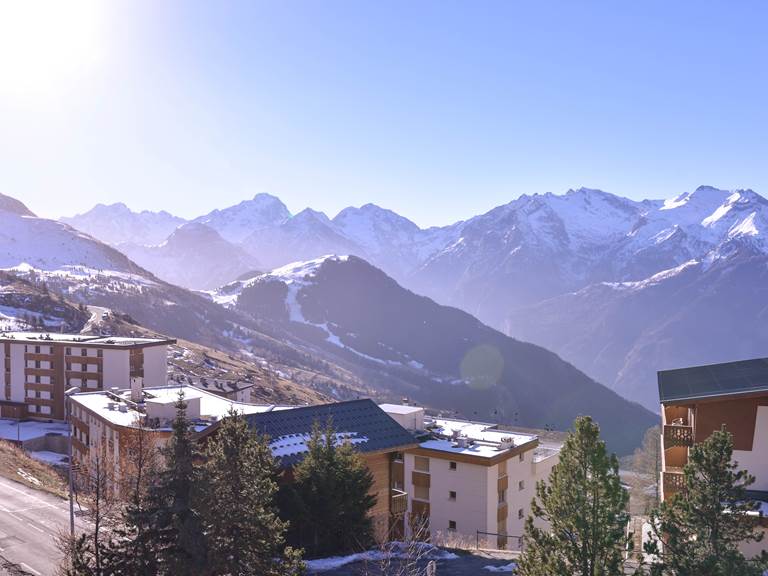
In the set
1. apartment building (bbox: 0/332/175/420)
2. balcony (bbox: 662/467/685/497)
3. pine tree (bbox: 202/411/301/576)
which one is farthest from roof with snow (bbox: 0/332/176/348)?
balcony (bbox: 662/467/685/497)

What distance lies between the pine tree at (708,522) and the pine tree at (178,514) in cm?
1419

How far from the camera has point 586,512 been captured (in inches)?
805

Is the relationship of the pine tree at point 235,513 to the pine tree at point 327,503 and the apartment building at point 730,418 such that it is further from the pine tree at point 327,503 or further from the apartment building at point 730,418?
the apartment building at point 730,418

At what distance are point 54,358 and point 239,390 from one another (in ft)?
86.0

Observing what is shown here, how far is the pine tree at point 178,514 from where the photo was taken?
21.5 m

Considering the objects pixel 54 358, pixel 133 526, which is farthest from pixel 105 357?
pixel 133 526

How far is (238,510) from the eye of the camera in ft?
70.9

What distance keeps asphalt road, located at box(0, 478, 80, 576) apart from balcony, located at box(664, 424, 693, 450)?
2966cm

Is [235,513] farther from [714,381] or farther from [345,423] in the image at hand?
[714,381]

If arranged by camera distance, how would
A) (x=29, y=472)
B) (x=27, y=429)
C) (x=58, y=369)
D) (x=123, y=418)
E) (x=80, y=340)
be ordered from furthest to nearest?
(x=80, y=340) → (x=58, y=369) → (x=27, y=429) → (x=29, y=472) → (x=123, y=418)

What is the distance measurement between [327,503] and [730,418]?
19244 millimetres

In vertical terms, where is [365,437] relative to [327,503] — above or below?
above

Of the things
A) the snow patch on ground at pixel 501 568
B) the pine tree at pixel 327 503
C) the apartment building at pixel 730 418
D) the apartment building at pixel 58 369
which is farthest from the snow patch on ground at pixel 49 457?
the apartment building at pixel 730 418

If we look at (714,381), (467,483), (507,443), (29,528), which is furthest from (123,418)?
(714,381)
